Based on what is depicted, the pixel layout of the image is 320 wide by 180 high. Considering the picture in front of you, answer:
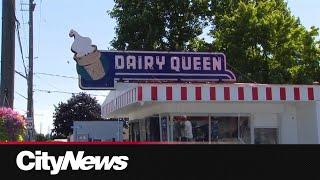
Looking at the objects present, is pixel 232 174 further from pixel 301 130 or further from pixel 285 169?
pixel 301 130

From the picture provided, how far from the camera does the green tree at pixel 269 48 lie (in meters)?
32.6

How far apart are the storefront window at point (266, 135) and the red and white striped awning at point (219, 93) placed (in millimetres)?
1701

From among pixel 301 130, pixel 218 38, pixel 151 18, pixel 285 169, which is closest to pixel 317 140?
pixel 301 130

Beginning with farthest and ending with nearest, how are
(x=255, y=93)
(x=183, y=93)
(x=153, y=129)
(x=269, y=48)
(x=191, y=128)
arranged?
1. (x=269, y=48)
2. (x=153, y=129)
3. (x=191, y=128)
4. (x=255, y=93)
5. (x=183, y=93)

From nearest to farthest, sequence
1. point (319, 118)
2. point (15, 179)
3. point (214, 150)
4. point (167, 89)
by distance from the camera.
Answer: point (15, 179) → point (214, 150) → point (167, 89) → point (319, 118)

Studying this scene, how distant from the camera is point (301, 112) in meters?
16.7

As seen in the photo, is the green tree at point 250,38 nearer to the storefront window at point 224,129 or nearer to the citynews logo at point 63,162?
the storefront window at point 224,129

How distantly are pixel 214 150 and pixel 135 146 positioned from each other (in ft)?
2.21

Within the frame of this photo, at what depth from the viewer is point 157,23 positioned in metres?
38.7

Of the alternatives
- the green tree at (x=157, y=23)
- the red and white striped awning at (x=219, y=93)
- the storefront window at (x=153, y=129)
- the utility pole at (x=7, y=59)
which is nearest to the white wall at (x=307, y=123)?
the red and white striped awning at (x=219, y=93)

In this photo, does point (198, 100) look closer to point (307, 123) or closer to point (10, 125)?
point (307, 123)

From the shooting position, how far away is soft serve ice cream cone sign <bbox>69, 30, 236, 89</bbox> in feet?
59.5

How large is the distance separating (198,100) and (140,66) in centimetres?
392

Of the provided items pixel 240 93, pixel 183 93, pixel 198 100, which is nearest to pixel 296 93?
pixel 240 93
